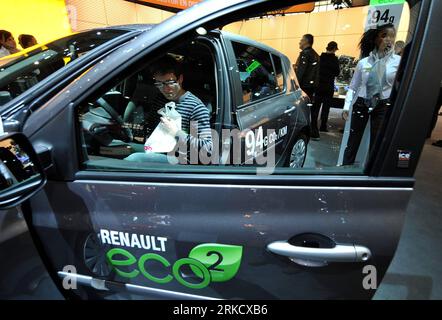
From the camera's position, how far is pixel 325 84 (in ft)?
8.84

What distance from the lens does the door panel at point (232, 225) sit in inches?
34.8

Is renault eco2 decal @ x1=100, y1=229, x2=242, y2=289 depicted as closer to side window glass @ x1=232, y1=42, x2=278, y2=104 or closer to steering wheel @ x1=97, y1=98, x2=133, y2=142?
steering wheel @ x1=97, y1=98, x2=133, y2=142

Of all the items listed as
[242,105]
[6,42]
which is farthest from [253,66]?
[6,42]

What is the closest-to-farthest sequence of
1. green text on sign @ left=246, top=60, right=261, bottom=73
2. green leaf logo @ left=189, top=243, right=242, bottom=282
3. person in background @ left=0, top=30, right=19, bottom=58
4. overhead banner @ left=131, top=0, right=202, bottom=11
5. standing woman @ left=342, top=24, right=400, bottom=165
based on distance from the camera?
green leaf logo @ left=189, top=243, right=242, bottom=282 → standing woman @ left=342, top=24, right=400, bottom=165 → green text on sign @ left=246, top=60, right=261, bottom=73 → person in background @ left=0, top=30, right=19, bottom=58 → overhead banner @ left=131, top=0, right=202, bottom=11

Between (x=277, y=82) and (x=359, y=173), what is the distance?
6.46 feet

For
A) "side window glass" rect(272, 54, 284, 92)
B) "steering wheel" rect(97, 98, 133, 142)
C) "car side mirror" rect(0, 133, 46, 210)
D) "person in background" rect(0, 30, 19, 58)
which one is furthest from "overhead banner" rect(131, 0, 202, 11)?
"car side mirror" rect(0, 133, 46, 210)

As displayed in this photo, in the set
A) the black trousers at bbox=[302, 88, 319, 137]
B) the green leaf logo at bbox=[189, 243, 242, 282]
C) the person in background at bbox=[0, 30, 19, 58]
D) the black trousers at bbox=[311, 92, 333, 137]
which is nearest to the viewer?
the green leaf logo at bbox=[189, 243, 242, 282]

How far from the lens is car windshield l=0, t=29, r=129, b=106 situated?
1409 mm

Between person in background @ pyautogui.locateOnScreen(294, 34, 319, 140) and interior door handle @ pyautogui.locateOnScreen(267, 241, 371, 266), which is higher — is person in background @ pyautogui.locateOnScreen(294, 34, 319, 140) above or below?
above

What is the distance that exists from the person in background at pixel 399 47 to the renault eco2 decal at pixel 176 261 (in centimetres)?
80

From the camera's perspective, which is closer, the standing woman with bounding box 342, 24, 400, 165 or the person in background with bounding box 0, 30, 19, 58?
the standing woman with bounding box 342, 24, 400, 165

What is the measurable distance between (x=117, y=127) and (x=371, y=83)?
135 centimetres

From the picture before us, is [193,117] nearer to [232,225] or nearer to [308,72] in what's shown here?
[232,225]

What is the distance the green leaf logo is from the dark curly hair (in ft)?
3.24
